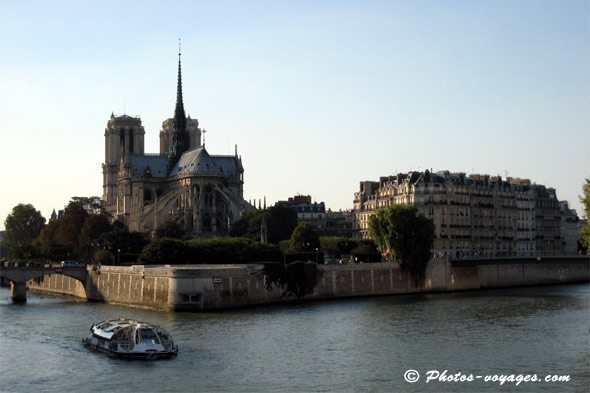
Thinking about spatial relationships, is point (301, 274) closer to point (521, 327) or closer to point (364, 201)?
point (521, 327)

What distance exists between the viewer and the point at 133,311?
6612 cm

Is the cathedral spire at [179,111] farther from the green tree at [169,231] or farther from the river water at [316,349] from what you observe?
the river water at [316,349]

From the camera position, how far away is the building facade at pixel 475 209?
352 feet

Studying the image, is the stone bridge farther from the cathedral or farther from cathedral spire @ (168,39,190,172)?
cathedral spire @ (168,39,190,172)

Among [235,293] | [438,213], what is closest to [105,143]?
[438,213]

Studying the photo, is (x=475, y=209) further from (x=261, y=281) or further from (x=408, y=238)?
(x=261, y=281)

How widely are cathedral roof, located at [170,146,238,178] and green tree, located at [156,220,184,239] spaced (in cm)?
1724

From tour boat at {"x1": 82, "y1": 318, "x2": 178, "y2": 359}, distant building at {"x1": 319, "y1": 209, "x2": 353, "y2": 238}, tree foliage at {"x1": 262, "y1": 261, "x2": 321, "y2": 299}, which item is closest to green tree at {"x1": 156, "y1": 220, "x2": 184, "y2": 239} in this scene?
distant building at {"x1": 319, "y1": 209, "x2": 353, "y2": 238}

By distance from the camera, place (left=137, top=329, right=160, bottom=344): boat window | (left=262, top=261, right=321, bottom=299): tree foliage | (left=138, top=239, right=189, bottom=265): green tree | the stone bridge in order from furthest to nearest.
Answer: (left=138, top=239, right=189, bottom=265): green tree → the stone bridge → (left=262, top=261, right=321, bottom=299): tree foliage → (left=137, top=329, right=160, bottom=344): boat window

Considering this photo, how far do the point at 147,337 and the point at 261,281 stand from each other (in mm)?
26499

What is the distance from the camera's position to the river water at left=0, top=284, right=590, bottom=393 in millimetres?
38281

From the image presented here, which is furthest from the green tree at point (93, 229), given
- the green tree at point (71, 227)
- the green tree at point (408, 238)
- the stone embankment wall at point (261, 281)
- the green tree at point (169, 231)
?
the green tree at point (408, 238)

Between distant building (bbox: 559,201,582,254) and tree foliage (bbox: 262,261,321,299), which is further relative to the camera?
distant building (bbox: 559,201,582,254)

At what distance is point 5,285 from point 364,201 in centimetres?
4631
